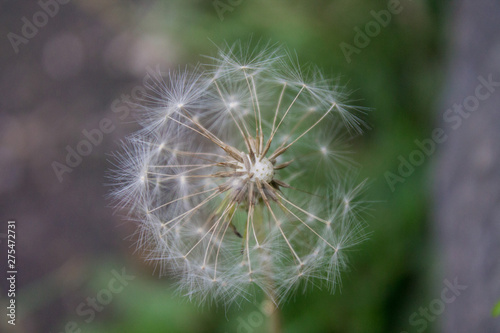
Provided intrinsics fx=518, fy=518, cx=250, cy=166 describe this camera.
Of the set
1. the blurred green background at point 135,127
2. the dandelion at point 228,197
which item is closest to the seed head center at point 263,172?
the dandelion at point 228,197

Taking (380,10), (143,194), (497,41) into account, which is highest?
(380,10)

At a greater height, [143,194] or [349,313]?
[143,194]

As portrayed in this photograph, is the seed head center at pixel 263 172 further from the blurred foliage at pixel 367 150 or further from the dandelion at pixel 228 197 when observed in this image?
the blurred foliage at pixel 367 150

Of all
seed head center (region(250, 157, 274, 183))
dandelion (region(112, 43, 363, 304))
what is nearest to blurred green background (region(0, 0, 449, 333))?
dandelion (region(112, 43, 363, 304))

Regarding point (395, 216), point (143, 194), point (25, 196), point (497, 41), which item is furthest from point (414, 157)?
point (25, 196)

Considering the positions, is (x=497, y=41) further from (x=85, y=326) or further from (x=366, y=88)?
(x=85, y=326)

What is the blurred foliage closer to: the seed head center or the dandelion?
the dandelion

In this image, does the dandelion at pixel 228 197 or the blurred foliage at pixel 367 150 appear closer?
the dandelion at pixel 228 197
